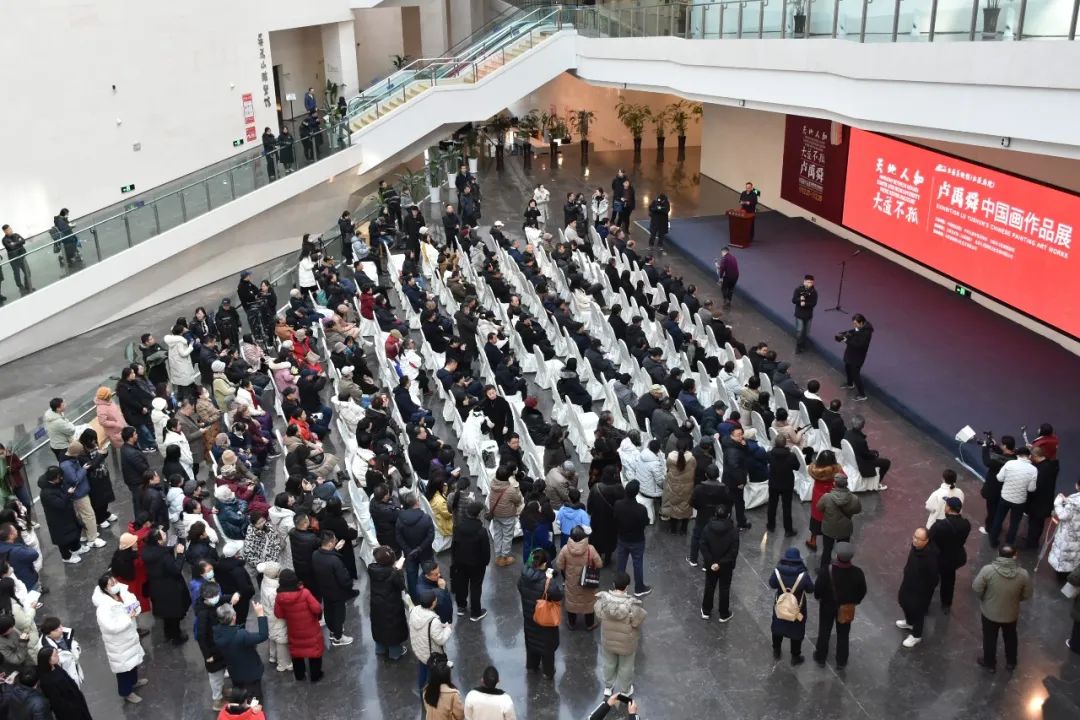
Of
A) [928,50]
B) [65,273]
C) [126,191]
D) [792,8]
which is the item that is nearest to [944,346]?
[928,50]

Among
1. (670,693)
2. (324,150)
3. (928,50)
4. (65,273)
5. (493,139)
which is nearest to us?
(670,693)

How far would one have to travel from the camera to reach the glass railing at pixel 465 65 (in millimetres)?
22156

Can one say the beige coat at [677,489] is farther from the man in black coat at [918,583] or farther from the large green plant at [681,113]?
the large green plant at [681,113]

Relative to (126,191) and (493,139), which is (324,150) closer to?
(126,191)

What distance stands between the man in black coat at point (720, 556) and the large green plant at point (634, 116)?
2039 cm

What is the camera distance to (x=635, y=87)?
69.9 ft

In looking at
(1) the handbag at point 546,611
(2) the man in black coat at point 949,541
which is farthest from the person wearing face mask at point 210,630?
(2) the man in black coat at point 949,541

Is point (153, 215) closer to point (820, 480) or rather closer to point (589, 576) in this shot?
point (589, 576)

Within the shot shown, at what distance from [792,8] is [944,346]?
5297mm

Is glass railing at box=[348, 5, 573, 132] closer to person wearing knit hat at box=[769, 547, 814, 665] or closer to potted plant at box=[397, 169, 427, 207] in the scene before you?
potted plant at box=[397, 169, 427, 207]

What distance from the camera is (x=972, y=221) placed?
14.4m

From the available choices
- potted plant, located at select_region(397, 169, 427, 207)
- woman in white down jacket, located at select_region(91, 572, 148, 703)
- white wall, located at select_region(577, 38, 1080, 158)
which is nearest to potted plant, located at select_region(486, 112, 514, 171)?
potted plant, located at select_region(397, 169, 427, 207)

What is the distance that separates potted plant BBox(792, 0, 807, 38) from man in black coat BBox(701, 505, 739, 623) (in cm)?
854

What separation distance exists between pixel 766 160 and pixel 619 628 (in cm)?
1615
